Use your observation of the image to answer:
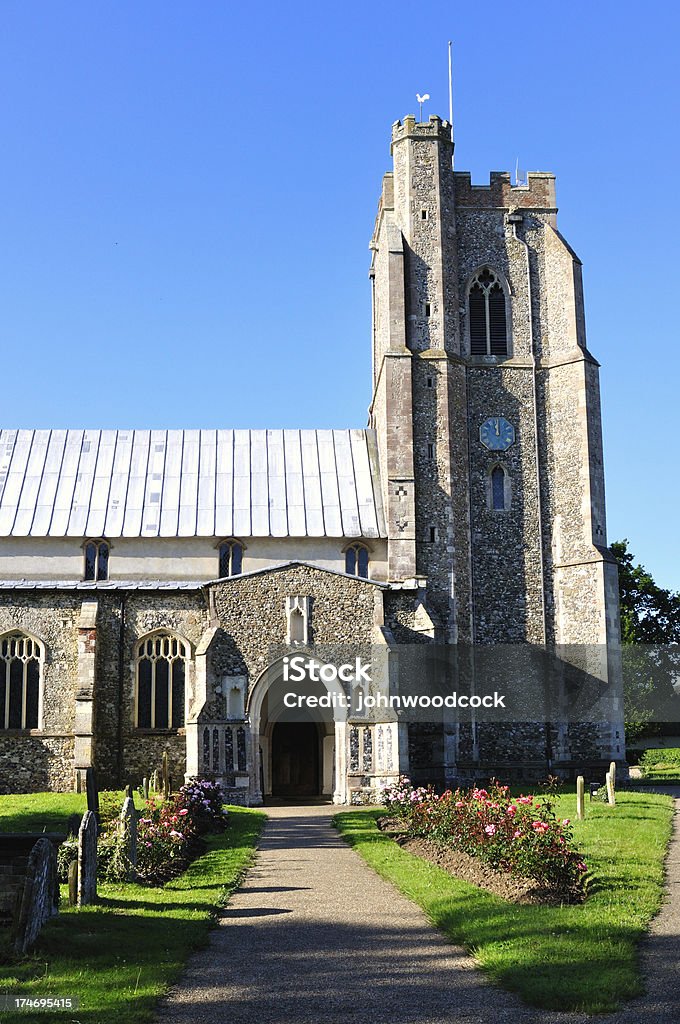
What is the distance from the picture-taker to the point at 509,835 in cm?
1536

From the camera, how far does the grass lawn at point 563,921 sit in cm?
928

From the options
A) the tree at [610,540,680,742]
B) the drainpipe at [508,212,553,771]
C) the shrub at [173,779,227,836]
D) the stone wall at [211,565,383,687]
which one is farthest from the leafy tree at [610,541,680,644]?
the shrub at [173,779,227,836]

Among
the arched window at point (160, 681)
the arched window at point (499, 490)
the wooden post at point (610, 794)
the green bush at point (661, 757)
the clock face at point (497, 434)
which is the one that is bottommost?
the green bush at point (661, 757)

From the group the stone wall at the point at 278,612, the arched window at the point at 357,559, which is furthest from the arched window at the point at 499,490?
the stone wall at the point at 278,612

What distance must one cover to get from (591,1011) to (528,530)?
95.3ft

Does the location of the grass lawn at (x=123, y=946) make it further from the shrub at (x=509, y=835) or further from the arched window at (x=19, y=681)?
the arched window at (x=19, y=681)

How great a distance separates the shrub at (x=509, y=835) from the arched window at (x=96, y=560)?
1875 cm

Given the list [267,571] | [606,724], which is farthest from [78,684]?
[606,724]

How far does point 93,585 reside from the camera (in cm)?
3438

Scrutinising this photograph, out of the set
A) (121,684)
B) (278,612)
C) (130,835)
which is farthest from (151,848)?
(121,684)

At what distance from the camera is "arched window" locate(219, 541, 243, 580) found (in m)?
36.9

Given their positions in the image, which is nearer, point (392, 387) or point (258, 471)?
point (392, 387)

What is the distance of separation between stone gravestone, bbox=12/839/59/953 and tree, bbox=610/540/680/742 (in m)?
46.7

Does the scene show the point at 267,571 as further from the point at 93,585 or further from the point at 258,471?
the point at 258,471
